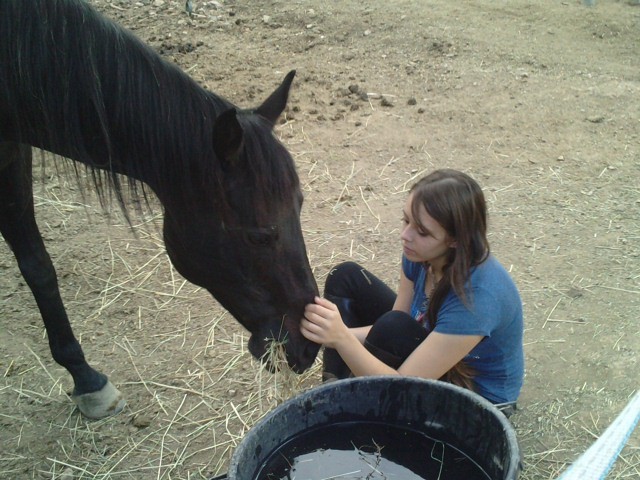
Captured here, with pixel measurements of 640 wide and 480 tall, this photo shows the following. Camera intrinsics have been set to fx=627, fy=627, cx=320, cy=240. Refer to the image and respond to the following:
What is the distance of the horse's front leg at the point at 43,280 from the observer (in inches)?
108

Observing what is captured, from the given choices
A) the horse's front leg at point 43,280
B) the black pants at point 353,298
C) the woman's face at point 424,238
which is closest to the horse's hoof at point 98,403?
the horse's front leg at point 43,280

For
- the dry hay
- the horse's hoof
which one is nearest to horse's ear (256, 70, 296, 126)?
the dry hay

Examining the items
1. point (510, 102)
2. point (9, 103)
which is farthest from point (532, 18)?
point (9, 103)

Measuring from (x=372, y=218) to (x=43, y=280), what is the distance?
2.16 meters

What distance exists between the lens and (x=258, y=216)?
2141 millimetres

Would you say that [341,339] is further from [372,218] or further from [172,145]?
[372,218]

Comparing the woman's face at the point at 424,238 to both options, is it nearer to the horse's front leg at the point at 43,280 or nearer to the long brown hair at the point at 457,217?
the long brown hair at the point at 457,217

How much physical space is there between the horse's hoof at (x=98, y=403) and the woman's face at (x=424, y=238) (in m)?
1.57

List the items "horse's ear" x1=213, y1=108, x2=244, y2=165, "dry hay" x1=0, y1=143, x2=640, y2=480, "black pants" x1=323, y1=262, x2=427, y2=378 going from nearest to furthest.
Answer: "horse's ear" x1=213, y1=108, x2=244, y2=165, "dry hay" x1=0, y1=143, x2=640, y2=480, "black pants" x1=323, y1=262, x2=427, y2=378

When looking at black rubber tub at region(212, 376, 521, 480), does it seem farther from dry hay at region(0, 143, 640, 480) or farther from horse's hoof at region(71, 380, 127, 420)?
horse's hoof at region(71, 380, 127, 420)

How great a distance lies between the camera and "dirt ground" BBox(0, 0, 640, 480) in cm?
277

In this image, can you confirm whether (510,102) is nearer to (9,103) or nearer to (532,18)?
(532,18)

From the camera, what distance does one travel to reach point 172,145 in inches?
83.7

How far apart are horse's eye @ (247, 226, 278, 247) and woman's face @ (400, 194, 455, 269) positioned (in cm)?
45
